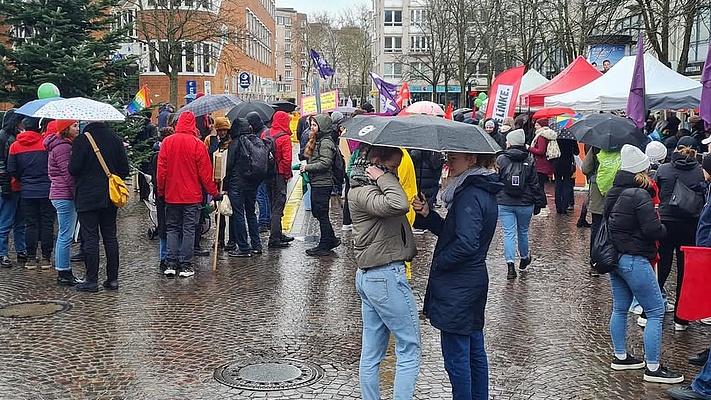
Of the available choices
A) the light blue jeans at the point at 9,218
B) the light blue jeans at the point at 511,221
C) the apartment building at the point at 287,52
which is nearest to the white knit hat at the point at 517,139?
the light blue jeans at the point at 511,221

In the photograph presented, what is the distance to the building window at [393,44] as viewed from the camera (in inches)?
3765

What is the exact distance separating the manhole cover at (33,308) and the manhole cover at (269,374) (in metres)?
2.63

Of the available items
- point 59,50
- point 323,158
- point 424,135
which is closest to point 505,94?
point 323,158

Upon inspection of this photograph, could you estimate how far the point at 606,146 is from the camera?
30.3 ft

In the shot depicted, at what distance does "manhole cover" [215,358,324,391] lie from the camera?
243 inches

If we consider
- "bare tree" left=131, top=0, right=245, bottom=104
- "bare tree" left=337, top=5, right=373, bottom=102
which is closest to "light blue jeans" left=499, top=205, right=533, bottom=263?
"bare tree" left=131, top=0, right=245, bottom=104

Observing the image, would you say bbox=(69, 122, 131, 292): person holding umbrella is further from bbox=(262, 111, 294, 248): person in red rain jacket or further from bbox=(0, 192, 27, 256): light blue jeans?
bbox=(262, 111, 294, 248): person in red rain jacket

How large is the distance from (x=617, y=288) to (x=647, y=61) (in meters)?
10.2

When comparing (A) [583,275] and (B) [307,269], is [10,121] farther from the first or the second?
(A) [583,275]

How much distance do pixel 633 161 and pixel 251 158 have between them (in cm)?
570

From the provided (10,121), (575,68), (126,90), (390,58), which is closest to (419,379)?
(10,121)

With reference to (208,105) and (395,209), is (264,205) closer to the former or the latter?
(208,105)

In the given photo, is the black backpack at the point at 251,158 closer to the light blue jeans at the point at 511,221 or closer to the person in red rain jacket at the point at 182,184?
the person in red rain jacket at the point at 182,184

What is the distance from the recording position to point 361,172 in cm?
505
